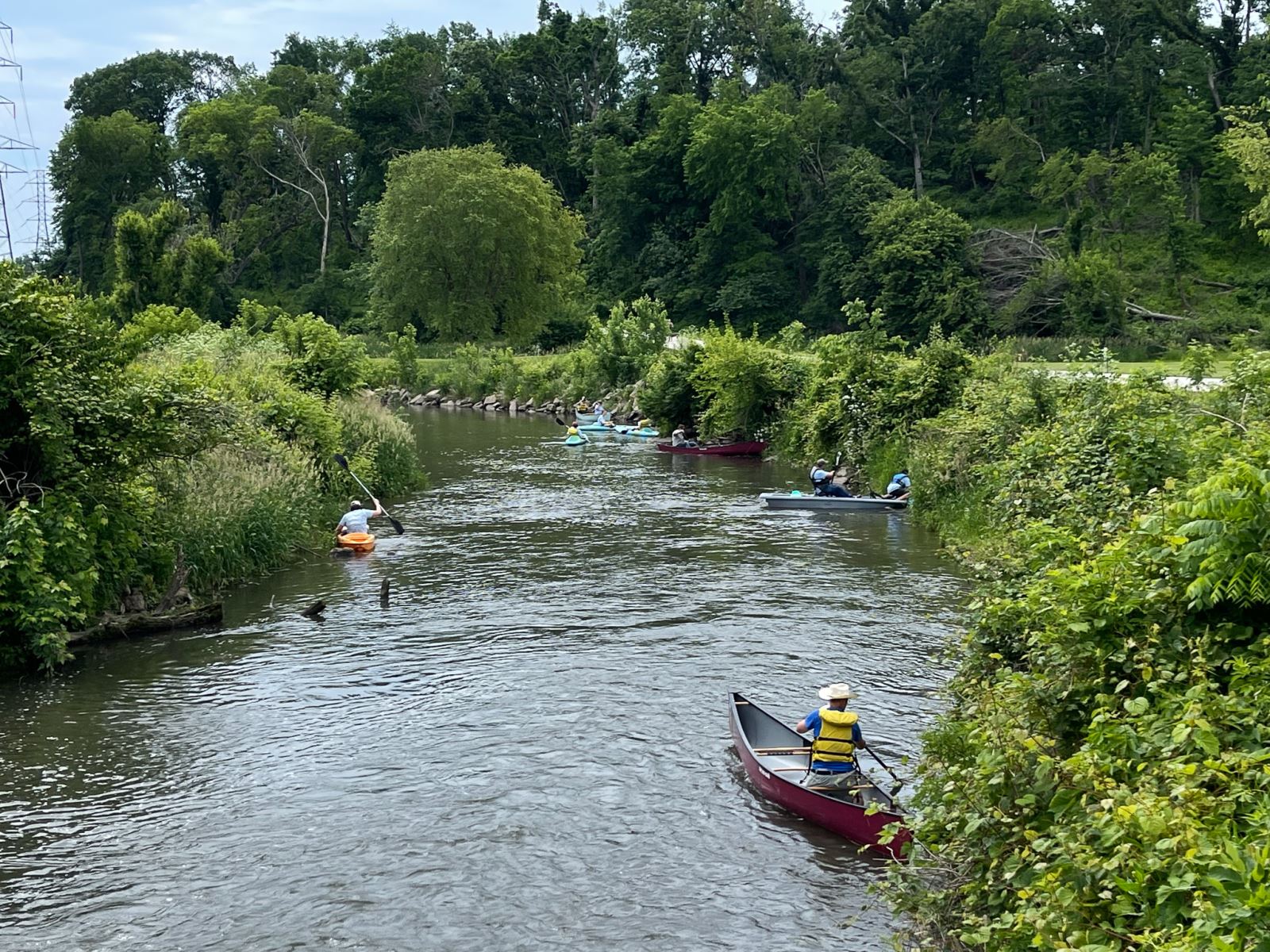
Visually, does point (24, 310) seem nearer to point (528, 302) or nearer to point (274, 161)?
point (528, 302)

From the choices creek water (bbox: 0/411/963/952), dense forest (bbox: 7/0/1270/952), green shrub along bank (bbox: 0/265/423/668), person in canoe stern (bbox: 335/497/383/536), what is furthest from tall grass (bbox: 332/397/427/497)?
creek water (bbox: 0/411/963/952)

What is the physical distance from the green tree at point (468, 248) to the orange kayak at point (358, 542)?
55.2m

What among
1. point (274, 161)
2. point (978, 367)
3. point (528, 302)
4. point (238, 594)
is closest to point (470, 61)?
point (274, 161)

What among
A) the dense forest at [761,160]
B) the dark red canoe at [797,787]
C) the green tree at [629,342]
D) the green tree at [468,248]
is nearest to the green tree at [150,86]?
the dense forest at [761,160]

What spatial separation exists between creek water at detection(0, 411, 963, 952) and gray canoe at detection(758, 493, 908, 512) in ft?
13.8

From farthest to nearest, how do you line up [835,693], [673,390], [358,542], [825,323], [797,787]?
[825,323] → [673,390] → [358,542] → [835,693] → [797,787]

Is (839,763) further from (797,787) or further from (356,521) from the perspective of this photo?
(356,521)

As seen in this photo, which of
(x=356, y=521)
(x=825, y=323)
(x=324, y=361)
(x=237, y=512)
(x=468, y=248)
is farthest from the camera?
(x=468, y=248)

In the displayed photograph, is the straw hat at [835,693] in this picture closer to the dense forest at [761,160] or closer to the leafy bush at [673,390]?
the dense forest at [761,160]

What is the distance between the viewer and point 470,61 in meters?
102

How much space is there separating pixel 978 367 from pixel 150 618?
846 inches

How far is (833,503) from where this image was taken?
28969 mm

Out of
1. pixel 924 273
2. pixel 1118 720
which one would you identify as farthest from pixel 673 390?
pixel 1118 720

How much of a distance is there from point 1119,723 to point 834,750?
13.2 feet
